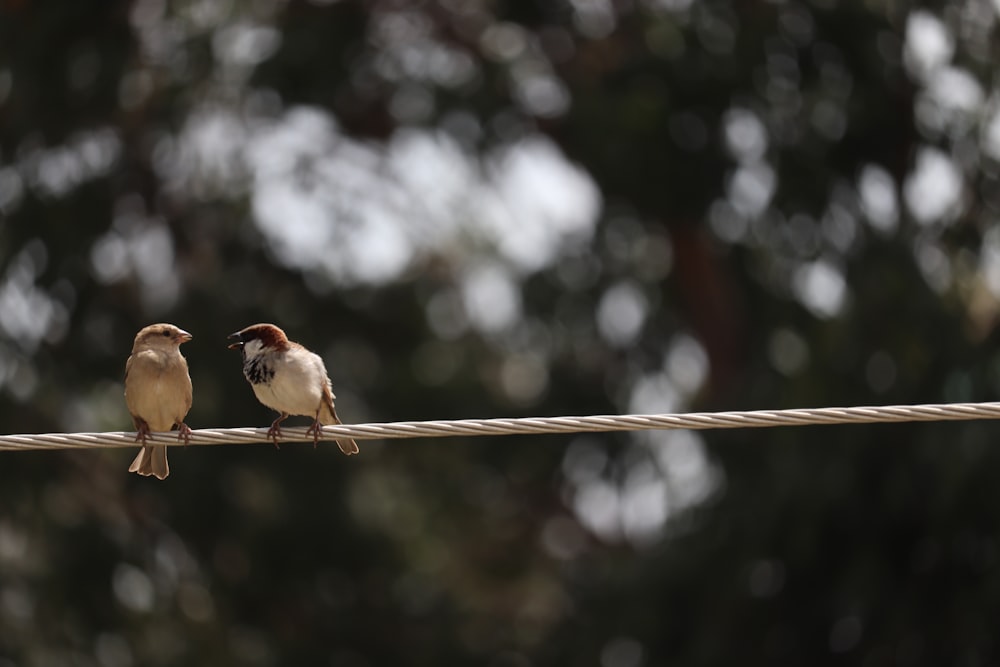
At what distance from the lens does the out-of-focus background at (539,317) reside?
11422 mm

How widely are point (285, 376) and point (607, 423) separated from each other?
2.22 m

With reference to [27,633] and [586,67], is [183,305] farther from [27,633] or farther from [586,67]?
[586,67]

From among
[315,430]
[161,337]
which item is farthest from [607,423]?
[161,337]

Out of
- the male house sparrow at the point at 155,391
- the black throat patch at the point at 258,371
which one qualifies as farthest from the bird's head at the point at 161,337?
the black throat patch at the point at 258,371

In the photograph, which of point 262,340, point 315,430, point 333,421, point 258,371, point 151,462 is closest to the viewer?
point 315,430

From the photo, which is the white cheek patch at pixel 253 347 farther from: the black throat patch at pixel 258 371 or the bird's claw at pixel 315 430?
the bird's claw at pixel 315 430

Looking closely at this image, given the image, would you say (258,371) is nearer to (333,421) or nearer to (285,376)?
(285,376)

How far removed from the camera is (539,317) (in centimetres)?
1617

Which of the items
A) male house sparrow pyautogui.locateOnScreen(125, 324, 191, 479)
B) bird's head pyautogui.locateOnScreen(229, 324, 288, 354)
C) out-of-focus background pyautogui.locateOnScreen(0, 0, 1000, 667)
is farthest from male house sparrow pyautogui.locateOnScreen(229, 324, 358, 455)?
out-of-focus background pyautogui.locateOnScreen(0, 0, 1000, 667)

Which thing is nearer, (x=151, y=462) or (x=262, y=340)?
(x=262, y=340)

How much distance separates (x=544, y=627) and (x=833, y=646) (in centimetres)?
494

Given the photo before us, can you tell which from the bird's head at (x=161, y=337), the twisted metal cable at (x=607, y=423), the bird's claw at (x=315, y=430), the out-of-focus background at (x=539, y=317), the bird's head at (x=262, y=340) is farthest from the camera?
the out-of-focus background at (x=539, y=317)

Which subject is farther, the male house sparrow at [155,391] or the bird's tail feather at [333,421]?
the male house sparrow at [155,391]

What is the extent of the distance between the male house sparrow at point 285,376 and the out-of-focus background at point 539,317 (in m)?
5.52
